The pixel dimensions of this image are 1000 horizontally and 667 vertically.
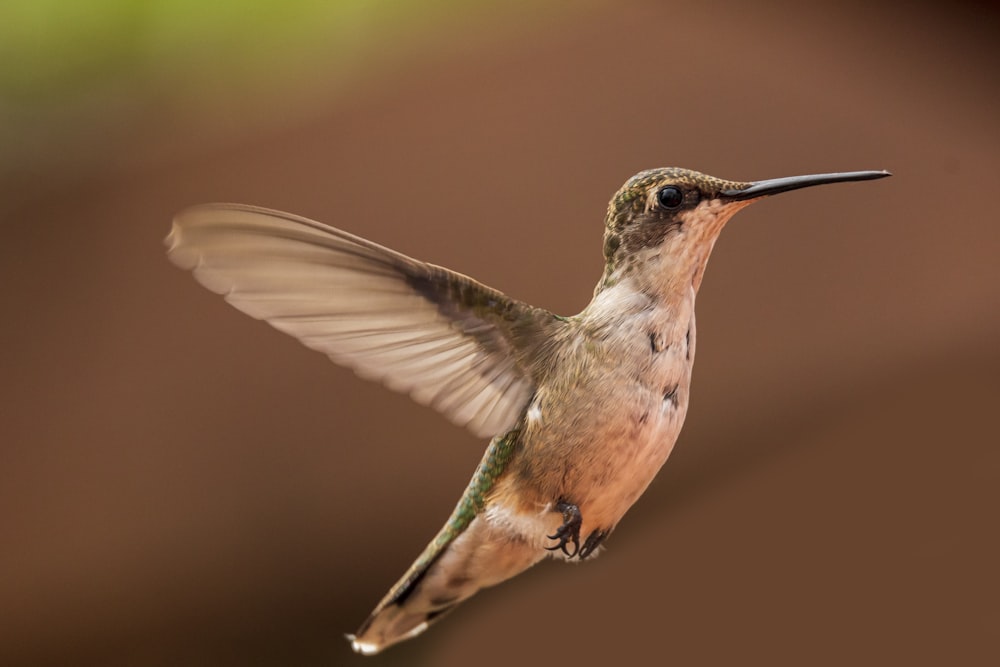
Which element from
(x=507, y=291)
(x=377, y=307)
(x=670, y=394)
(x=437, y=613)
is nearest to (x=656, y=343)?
(x=670, y=394)

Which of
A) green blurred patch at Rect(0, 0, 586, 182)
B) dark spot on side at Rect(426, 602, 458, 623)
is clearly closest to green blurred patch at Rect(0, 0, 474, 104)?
green blurred patch at Rect(0, 0, 586, 182)

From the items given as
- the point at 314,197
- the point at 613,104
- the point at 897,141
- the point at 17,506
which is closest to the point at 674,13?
the point at 613,104

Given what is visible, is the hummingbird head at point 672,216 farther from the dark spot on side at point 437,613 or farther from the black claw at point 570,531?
the dark spot on side at point 437,613

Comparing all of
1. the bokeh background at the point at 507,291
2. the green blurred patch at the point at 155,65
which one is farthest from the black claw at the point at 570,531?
the green blurred patch at the point at 155,65

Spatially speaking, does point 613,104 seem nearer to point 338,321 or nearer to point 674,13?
point 674,13

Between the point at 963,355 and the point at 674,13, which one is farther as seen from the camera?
the point at 963,355

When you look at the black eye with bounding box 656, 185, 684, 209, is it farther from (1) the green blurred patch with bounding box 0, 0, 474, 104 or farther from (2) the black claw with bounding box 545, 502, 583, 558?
(1) the green blurred patch with bounding box 0, 0, 474, 104

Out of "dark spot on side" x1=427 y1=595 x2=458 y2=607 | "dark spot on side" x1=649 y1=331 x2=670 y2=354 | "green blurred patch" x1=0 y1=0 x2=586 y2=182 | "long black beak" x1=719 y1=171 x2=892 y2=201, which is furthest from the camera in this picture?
"green blurred patch" x1=0 y1=0 x2=586 y2=182
